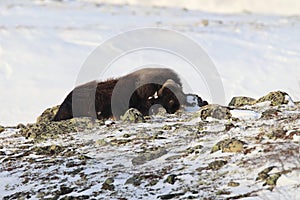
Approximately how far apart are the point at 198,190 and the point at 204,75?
42.4ft

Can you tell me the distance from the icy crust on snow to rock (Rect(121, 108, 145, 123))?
15cm

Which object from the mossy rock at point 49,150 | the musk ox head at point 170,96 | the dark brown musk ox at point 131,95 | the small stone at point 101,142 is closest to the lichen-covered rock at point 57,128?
the dark brown musk ox at point 131,95

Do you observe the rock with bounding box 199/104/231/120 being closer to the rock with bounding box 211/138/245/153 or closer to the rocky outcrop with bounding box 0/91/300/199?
the rocky outcrop with bounding box 0/91/300/199

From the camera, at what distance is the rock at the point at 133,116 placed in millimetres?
8680

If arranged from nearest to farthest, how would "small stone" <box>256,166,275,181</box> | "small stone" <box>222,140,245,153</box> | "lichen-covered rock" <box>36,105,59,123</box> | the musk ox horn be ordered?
"small stone" <box>256,166,275,181</box> < "small stone" <box>222,140,245,153</box> < the musk ox horn < "lichen-covered rock" <box>36,105,59,123</box>

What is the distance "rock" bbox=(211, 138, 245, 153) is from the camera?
631 cm

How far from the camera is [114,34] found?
24500 mm

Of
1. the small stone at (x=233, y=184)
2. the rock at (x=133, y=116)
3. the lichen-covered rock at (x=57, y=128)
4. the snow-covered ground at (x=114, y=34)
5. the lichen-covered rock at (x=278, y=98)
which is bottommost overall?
the small stone at (x=233, y=184)

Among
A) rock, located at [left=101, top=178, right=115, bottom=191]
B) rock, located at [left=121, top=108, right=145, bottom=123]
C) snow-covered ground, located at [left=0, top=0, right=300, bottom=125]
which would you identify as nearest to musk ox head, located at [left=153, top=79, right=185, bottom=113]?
rock, located at [left=121, top=108, right=145, bottom=123]

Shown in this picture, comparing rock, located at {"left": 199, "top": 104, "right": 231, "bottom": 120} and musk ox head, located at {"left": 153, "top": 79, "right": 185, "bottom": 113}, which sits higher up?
musk ox head, located at {"left": 153, "top": 79, "right": 185, "bottom": 113}

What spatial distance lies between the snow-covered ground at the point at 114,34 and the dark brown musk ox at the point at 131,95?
5321mm

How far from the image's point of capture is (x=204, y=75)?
719 inches

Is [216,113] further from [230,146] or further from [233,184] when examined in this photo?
[233,184]

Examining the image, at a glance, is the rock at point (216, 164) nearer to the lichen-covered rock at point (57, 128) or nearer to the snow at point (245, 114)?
the snow at point (245, 114)
